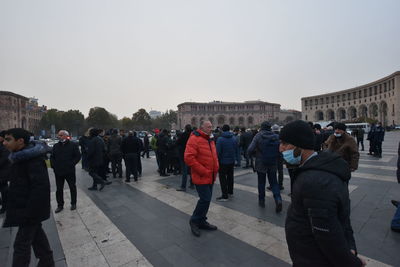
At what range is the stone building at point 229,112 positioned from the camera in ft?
358

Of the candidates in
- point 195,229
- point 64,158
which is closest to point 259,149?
point 195,229

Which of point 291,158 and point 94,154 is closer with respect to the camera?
point 291,158

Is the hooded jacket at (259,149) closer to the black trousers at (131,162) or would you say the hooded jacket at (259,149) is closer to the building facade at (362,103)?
the black trousers at (131,162)

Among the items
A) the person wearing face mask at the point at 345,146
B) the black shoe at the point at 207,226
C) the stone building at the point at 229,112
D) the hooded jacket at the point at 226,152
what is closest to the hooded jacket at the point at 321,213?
the black shoe at the point at 207,226

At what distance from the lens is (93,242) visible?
3.37m

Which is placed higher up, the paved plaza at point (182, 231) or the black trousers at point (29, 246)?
the black trousers at point (29, 246)

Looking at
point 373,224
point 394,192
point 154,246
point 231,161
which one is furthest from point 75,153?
point 394,192

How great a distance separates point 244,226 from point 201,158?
1514mm

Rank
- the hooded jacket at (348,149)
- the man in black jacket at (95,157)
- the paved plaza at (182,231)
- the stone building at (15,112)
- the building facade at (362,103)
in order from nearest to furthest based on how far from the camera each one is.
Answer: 1. the paved plaza at (182,231)
2. the hooded jacket at (348,149)
3. the man in black jacket at (95,157)
4. the building facade at (362,103)
5. the stone building at (15,112)

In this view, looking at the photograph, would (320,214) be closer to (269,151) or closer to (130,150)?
(269,151)

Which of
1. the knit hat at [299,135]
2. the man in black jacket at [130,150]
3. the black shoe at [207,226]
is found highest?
the knit hat at [299,135]

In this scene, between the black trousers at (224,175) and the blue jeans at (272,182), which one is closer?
the blue jeans at (272,182)

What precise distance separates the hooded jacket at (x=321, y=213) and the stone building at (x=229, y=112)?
107m

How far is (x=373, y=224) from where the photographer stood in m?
3.59
